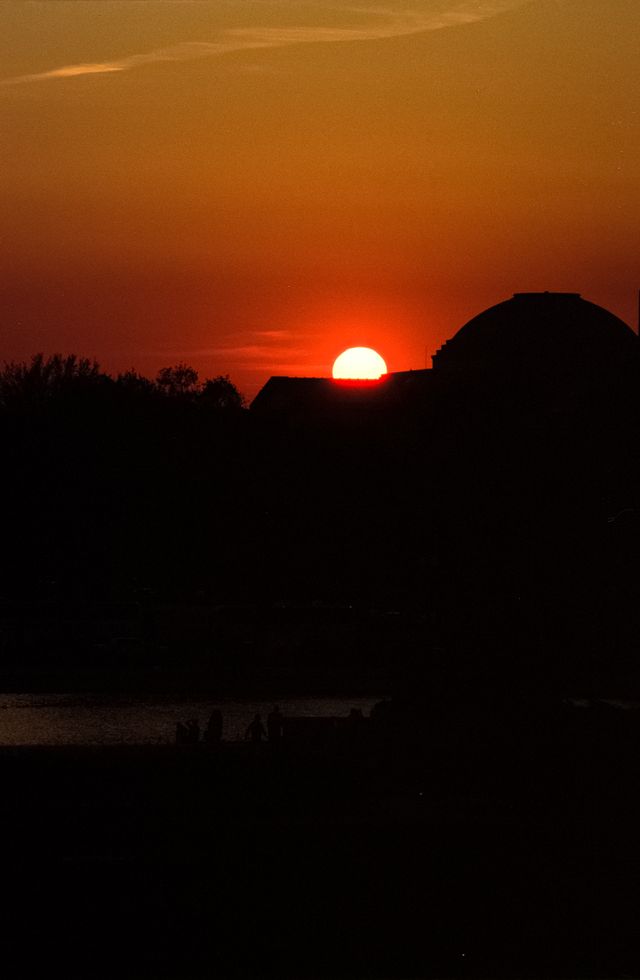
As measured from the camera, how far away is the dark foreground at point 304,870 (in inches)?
507

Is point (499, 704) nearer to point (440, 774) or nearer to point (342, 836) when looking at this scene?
point (440, 774)

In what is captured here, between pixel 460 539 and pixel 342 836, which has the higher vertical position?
pixel 460 539

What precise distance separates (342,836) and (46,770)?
6593 millimetres

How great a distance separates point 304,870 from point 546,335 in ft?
210

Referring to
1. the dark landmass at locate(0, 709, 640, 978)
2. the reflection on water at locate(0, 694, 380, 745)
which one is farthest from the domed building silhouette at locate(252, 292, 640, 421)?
the dark landmass at locate(0, 709, 640, 978)

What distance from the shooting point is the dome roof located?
258 ft

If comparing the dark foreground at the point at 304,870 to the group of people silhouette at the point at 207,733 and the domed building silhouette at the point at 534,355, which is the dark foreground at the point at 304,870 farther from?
the domed building silhouette at the point at 534,355

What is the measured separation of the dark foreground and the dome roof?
55.7 m

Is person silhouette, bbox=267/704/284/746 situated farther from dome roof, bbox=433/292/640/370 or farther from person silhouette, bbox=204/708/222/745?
dome roof, bbox=433/292/640/370

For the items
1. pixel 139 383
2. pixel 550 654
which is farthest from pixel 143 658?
pixel 139 383

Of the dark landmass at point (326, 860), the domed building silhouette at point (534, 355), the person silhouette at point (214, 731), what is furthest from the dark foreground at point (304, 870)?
the domed building silhouette at point (534, 355)

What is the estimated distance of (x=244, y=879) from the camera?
16.2m

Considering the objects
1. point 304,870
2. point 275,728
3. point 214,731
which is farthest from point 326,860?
point 214,731

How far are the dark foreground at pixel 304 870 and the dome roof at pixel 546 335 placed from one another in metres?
55.7
